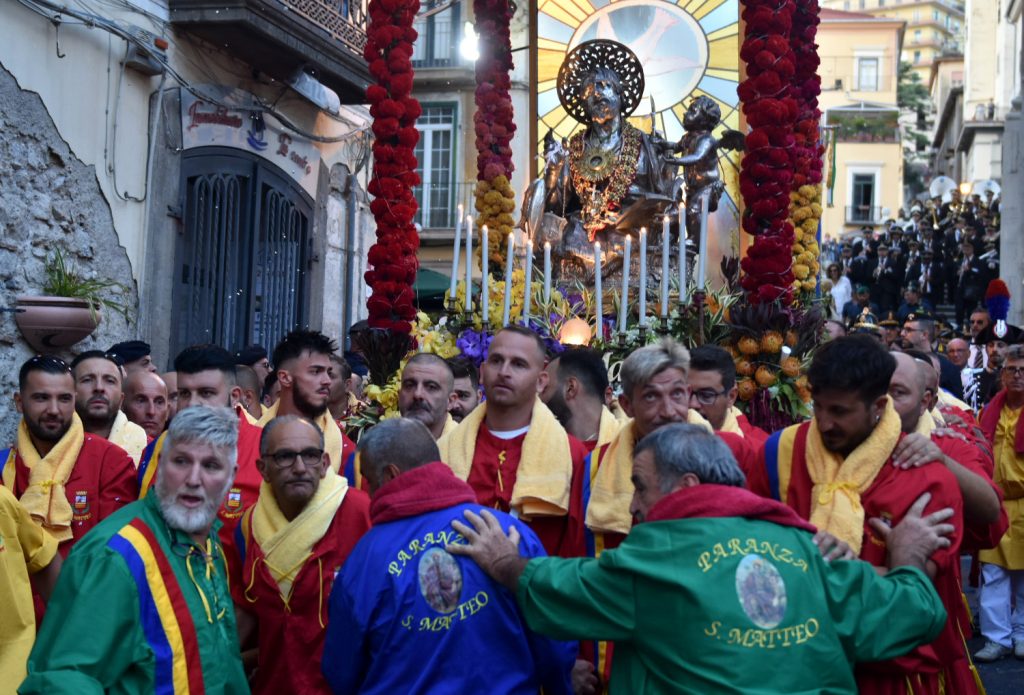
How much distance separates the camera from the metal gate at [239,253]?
12539 millimetres

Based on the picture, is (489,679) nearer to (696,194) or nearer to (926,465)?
(926,465)

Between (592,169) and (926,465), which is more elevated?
(592,169)

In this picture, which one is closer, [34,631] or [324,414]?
[34,631]

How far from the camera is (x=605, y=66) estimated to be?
12031mm

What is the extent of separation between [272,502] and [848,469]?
6.25ft

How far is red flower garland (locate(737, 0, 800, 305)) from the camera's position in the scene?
8.03 meters

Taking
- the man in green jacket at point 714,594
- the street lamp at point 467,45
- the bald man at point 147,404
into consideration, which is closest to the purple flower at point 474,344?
the bald man at point 147,404

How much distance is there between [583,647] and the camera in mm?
4395

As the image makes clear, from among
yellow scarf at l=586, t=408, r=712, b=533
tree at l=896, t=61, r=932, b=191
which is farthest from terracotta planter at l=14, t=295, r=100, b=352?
tree at l=896, t=61, r=932, b=191

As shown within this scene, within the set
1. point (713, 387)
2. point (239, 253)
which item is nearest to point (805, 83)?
point (713, 387)

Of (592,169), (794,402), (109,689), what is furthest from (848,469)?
(592,169)

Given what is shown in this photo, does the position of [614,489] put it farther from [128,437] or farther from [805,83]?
[805,83]

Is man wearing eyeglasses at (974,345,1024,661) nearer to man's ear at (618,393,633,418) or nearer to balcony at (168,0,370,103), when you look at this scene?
man's ear at (618,393,633,418)

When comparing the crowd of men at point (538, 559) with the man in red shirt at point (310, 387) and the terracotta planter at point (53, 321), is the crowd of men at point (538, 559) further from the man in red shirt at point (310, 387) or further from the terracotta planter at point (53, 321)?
the terracotta planter at point (53, 321)
